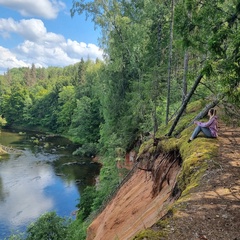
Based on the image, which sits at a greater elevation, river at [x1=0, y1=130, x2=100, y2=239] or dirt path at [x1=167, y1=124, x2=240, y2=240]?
dirt path at [x1=167, y1=124, x2=240, y2=240]

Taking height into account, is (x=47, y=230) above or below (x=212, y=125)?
below

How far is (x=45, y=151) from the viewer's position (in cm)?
4219

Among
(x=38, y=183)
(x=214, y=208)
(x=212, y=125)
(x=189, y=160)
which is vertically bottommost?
(x=38, y=183)

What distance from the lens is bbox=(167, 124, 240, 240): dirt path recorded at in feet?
13.5

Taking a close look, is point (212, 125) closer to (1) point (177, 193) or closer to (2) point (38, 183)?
(1) point (177, 193)

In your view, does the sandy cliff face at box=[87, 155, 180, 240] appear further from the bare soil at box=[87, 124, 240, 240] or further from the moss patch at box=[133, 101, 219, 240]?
the moss patch at box=[133, 101, 219, 240]

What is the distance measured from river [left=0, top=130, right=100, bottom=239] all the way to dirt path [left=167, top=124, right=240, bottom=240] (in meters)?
17.0

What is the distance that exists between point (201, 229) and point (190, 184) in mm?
1550

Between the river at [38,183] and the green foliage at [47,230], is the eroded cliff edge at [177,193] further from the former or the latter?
the river at [38,183]

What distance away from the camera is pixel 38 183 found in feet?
92.5

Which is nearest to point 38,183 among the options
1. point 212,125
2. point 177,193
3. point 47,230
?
point 47,230

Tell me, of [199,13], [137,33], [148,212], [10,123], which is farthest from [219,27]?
[10,123]

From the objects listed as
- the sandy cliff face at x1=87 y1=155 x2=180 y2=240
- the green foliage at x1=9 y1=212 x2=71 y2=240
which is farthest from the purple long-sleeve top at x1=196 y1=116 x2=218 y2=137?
the green foliage at x1=9 y1=212 x2=71 y2=240

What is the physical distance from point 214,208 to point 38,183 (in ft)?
84.1
